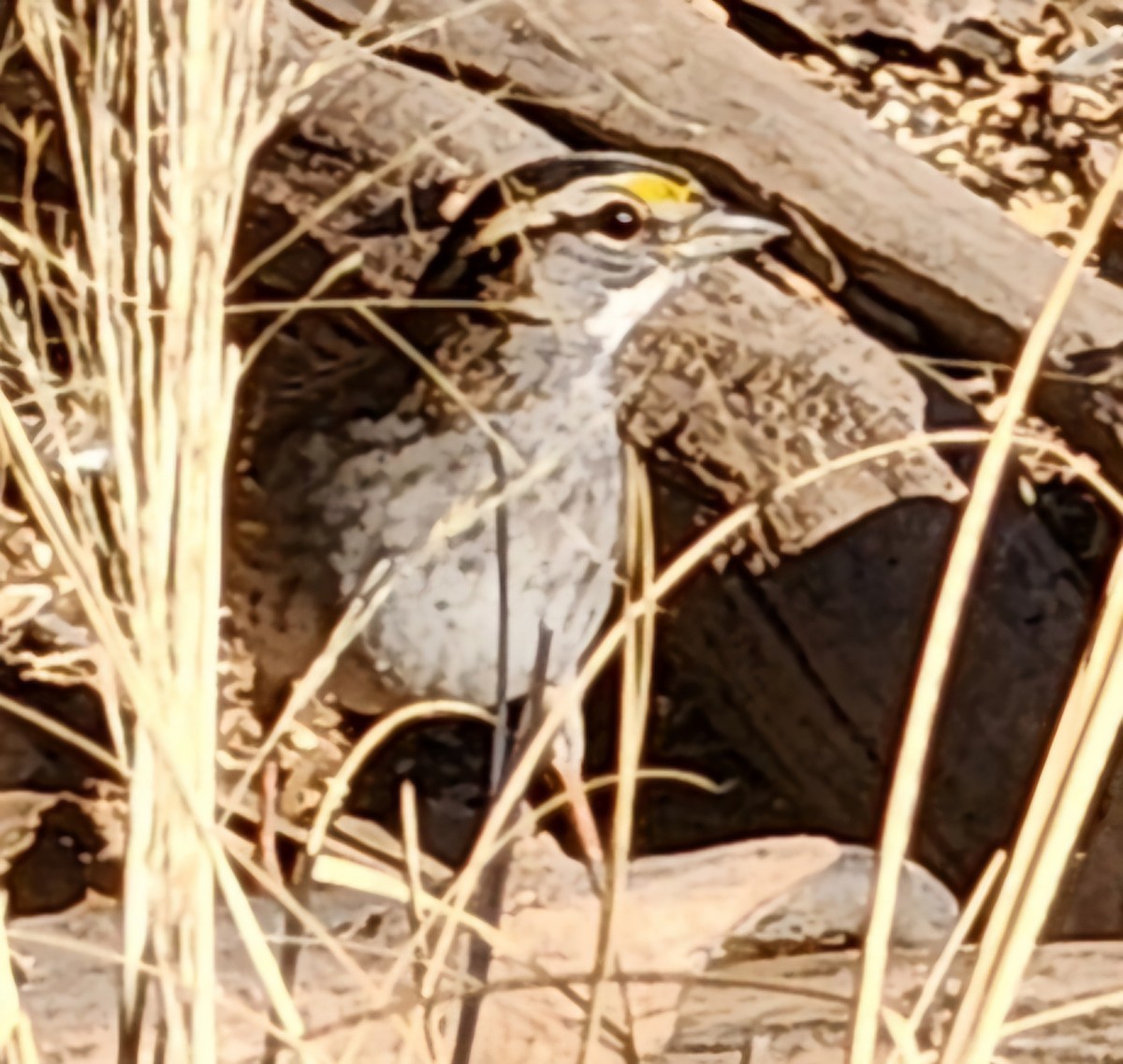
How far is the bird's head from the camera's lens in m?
0.72

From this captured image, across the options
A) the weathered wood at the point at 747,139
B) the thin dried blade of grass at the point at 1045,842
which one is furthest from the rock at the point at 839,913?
the weathered wood at the point at 747,139

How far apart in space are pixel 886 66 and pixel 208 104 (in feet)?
1.39

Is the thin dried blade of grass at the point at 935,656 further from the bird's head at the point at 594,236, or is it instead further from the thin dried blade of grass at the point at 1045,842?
the bird's head at the point at 594,236

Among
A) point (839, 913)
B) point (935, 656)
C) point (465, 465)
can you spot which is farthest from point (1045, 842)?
point (465, 465)

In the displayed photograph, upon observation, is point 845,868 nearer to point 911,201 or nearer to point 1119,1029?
point 1119,1029

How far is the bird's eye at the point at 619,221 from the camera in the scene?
721 millimetres

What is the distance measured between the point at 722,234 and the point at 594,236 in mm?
75

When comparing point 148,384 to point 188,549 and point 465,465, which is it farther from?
point 465,465

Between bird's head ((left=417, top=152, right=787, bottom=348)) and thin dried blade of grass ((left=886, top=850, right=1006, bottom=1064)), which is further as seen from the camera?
bird's head ((left=417, top=152, right=787, bottom=348))

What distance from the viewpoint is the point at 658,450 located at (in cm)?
73

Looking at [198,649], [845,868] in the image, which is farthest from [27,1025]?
[845,868]

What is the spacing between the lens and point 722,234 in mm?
716

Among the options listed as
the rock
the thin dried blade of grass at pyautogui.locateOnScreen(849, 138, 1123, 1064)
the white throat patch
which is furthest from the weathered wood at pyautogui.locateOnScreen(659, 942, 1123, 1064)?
the white throat patch

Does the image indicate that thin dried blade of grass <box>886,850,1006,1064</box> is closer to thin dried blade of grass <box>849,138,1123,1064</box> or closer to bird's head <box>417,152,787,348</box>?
thin dried blade of grass <box>849,138,1123,1064</box>
